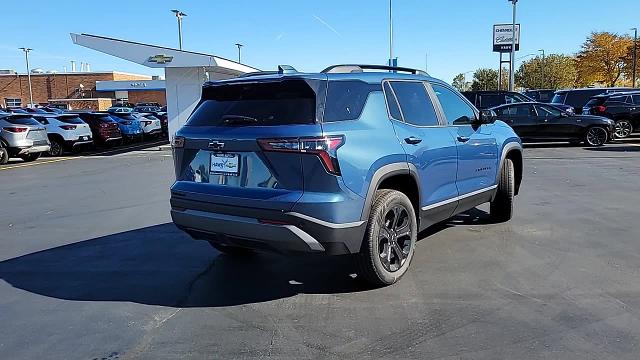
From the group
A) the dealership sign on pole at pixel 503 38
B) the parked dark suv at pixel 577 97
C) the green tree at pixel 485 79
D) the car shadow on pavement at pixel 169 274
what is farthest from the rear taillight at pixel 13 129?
the green tree at pixel 485 79

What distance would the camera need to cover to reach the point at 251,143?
4.16 meters

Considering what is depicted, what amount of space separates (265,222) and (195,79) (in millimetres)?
18212

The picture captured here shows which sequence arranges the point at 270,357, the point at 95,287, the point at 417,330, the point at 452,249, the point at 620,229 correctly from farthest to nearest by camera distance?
the point at 620,229 < the point at 452,249 < the point at 95,287 < the point at 417,330 < the point at 270,357

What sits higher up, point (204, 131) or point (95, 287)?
point (204, 131)

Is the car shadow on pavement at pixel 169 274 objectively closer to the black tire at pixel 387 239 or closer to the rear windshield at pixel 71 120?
the black tire at pixel 387 239

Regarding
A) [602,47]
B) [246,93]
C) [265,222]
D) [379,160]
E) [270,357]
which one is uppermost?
[602,47]

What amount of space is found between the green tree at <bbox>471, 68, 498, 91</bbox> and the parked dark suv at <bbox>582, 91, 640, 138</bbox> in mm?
63568

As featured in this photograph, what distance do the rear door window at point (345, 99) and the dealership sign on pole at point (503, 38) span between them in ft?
146

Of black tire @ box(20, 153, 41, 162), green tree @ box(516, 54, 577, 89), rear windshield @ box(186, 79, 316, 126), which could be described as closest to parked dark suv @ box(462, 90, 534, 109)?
black tire @ box(20, 153, 41, 162)

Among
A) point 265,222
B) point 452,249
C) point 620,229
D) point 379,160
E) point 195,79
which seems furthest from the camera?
point 195,79

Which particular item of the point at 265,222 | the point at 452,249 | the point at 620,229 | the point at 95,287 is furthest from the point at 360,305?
the point at 620,229

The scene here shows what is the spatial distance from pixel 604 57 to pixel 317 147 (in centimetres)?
6690

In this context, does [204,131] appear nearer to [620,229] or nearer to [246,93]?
[246,93]

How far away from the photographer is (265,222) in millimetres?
4105
